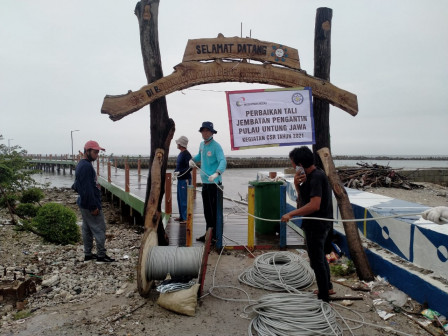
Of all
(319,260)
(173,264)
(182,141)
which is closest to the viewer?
(319,260)

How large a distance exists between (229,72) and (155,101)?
1235 millimetres

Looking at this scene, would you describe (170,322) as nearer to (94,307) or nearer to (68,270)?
(94,307)

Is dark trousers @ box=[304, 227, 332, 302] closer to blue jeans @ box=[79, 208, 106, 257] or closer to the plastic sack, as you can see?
the plastic sack

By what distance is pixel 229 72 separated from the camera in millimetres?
5113

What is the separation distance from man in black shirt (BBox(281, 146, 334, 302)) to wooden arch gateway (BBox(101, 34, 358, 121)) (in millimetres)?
1674

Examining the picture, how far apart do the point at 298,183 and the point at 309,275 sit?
1.50 metres

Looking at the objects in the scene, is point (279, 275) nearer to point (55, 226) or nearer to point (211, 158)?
point (211, 158)

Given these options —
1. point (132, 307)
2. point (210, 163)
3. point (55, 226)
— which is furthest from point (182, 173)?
point (132, 307)

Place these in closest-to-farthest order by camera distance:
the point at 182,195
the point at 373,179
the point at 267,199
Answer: the point at 267,199, the point at 182,195, the point at 373,179

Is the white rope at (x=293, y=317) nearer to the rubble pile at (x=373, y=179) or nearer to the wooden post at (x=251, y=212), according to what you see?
the wooden post at (x=251, y=212)

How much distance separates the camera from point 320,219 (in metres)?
3.90

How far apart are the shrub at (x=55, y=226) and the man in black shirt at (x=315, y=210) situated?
6951 mm

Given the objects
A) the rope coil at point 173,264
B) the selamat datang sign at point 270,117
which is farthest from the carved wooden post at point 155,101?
the selamat datang sign at point 270,117

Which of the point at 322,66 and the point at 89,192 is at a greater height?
the point at 322,66
